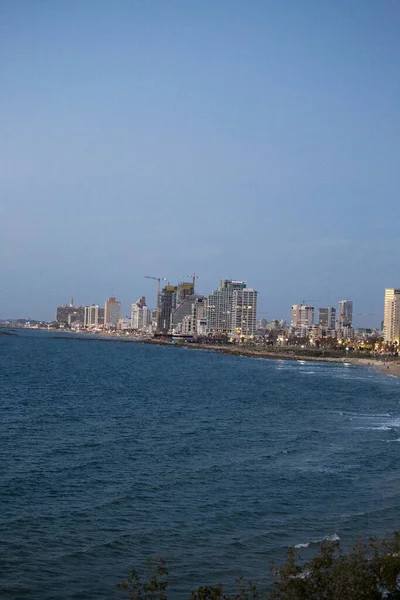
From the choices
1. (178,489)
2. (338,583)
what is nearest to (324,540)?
(178,489)

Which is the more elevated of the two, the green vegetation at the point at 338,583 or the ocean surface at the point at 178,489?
the green vegetation at the point at 338,583

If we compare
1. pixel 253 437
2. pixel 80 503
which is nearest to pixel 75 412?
pixel 253 437

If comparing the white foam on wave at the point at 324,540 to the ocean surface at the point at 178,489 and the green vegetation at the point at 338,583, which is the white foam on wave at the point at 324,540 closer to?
the ocean surface at the point at 178,489

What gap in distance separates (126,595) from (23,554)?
10.5 feet

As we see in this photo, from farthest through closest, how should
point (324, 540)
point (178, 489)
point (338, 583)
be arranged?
point (178, 489) → point (324, 540) → point (338, 583)

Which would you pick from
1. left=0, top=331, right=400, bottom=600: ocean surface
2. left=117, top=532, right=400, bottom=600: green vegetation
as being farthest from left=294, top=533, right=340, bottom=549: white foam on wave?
left=117, top=532, right=400, bottom=600: green vegetation

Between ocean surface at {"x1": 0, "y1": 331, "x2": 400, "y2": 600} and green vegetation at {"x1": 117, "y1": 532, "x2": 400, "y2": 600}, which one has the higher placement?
green vegetation at {"x1": 117, "y1": 532, "x2": 400, "y2": 600}

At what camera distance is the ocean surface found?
14.7 metres

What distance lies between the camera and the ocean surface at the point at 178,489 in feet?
→ 48.1

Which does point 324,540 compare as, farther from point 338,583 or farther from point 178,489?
point 338,583

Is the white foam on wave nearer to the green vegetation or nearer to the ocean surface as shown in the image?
the ocean surface

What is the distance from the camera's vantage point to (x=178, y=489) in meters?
20.8

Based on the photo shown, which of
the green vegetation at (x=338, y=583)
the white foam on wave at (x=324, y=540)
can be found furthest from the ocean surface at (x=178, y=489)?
the green vegetation at (x=338, y=583)

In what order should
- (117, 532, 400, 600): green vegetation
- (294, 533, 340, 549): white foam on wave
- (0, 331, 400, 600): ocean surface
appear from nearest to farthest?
(117, 532, 400, 600): green vegetation, (0, 331, 400, 600): ocean surface, (294, 533, 340, 549): white foam on wave
